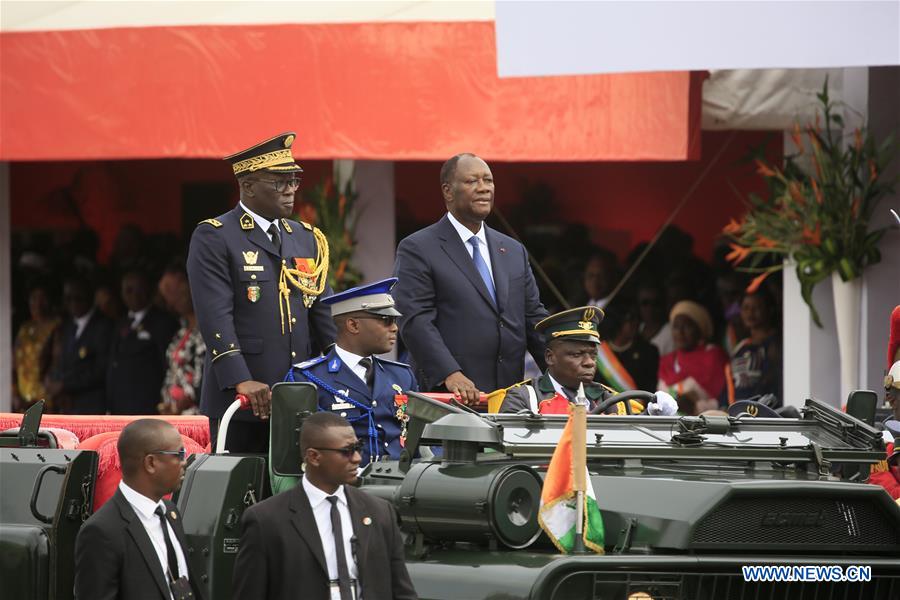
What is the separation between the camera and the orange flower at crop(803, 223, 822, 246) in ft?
42.1

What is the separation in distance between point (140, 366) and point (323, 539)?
8.85 meters

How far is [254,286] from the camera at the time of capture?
8195mm

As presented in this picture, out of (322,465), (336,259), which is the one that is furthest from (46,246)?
(322,465)

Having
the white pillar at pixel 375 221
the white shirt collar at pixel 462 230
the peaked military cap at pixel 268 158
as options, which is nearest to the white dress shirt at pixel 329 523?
the peaked military cap at pixel 268 158

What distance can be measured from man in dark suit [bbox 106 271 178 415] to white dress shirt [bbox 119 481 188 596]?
8.34m

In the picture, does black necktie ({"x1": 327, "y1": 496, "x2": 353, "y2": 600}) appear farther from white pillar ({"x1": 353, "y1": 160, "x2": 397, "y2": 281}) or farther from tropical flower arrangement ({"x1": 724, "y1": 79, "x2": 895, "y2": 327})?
white pillar ({"x1": 353, "y1": 160, "x2": 397, "y2": 281})

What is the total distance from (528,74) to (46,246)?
25.4 ft

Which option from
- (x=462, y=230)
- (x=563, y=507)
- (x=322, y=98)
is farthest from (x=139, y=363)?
(x=563, y=507)

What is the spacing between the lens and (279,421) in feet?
22.1

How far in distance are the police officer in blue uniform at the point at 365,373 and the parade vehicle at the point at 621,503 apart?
506 mm

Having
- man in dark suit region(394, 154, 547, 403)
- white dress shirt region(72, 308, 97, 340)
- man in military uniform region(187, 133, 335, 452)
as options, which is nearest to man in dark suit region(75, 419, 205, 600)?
man in military uniform region(187, 133, 335, 452)

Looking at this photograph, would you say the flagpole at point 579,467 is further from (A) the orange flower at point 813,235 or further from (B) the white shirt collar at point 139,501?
(A) the orange flower at point 813,235

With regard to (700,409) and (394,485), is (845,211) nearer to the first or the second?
(700,409)

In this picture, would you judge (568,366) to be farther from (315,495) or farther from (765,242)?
(765,242)
